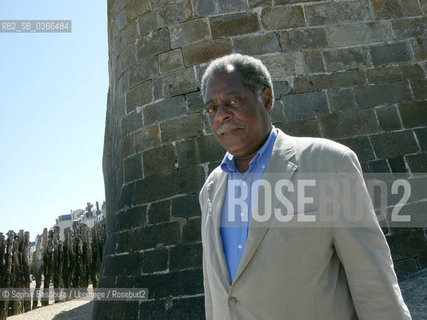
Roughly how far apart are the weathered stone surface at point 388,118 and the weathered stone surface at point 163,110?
7.73 ft

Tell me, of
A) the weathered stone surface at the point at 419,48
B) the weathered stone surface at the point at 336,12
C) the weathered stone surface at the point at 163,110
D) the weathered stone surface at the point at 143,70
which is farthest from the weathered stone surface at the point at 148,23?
the weathered stone surface at the point at 419,48

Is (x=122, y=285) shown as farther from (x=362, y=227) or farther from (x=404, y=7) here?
(x=404, y=7)

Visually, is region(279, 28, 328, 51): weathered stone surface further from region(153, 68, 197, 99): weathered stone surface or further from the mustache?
the mustache

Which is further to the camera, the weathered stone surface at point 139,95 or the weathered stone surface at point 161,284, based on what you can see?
the weathered stone surface at point 139,95

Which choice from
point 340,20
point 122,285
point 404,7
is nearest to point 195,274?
point 122,285

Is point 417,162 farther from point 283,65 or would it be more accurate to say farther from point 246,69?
point 246,69

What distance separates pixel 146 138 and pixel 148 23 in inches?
62.7

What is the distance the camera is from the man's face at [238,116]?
1.79m

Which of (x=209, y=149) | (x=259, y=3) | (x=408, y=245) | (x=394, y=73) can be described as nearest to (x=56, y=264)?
(x=209, y=149)

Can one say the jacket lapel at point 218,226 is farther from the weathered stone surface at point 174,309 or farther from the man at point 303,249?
the weathered stone surface at point 174,309

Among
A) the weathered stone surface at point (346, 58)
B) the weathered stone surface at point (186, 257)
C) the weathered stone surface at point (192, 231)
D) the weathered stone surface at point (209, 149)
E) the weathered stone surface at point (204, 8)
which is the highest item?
the weathered stone surface at point (204, 8)

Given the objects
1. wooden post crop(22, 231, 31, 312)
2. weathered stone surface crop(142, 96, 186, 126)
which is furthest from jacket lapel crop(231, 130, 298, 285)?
wooden post crop(22, 231, 31, 312)

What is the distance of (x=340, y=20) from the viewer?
4.84 meters

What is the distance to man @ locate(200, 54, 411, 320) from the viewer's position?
54.2 inches
